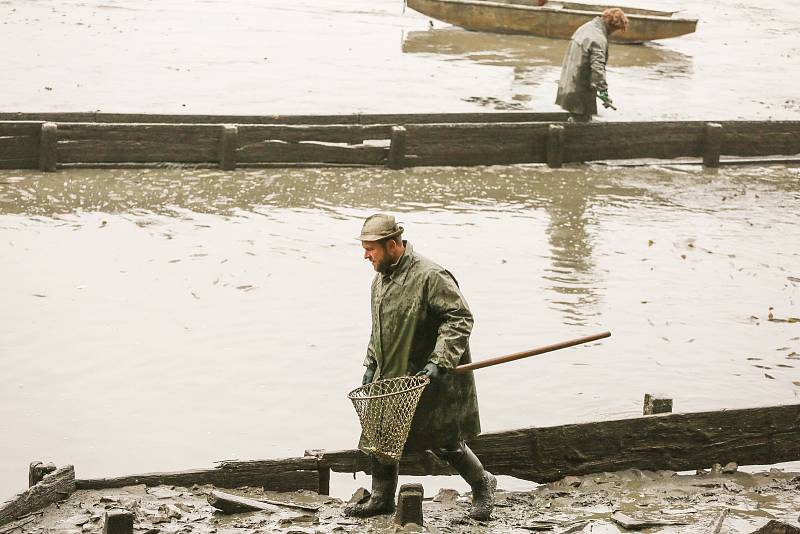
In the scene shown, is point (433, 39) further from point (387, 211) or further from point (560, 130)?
point (387, 211)

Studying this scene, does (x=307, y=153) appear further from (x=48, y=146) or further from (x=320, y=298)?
(x=320, y=298)

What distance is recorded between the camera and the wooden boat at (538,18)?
2962 centimetres

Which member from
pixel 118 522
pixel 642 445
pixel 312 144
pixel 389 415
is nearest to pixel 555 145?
pixel 312 144

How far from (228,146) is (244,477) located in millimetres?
9911

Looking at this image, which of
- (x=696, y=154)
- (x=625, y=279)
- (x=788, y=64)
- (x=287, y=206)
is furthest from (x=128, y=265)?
(x=788, y=64)

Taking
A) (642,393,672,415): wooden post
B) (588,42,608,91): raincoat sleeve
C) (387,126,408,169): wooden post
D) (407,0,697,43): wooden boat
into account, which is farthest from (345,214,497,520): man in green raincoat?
(407,0,697,43): wooden boat

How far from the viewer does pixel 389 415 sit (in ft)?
21.6

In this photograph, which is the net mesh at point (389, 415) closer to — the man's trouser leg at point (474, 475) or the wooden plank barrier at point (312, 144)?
the man's trouser leg at point (474, 475)

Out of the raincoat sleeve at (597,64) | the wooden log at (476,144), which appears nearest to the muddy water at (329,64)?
the wooden log at (476,144)

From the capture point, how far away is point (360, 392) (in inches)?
265

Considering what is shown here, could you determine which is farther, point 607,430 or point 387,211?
point 387,211

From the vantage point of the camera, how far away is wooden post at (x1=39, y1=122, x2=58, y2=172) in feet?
51.9

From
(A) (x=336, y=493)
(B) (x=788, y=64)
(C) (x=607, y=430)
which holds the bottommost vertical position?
(A) (x=336, y=493)

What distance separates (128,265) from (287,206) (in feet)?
10.2
